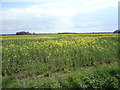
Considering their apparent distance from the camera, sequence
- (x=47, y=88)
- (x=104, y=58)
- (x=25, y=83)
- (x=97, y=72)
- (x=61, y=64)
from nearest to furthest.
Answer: (x=47, y=88)
(x=25, y=83)
(x=97, y=72)
(x=61, y=64)
(x=104, y=58)

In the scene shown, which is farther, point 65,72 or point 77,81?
→ point 65,72

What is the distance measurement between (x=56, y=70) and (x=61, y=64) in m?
0.62

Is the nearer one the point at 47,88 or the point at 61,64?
the point at 47,88

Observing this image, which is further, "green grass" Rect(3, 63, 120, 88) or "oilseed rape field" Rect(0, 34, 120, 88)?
"oilseed rape field" Rect(0, 34, 120, 88)

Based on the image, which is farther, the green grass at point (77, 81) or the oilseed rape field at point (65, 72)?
the oilseed rape field at point (65, 72)

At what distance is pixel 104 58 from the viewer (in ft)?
29.5

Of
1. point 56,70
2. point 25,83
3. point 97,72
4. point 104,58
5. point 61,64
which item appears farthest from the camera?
point 104,58

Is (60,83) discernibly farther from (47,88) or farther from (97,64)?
(97,64)

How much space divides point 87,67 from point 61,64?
113cm

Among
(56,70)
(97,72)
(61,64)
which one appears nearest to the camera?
(97,72)

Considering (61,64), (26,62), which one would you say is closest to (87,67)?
(61,64)

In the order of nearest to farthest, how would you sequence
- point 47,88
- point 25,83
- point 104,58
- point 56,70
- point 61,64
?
point 47,88, point 25,83, point 56,70, point 61,64, point 104,58

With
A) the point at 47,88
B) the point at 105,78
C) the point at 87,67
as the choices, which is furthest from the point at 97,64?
the point at 47,88

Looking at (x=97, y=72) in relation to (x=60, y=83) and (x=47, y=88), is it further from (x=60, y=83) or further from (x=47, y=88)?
(x=47, y=88)
